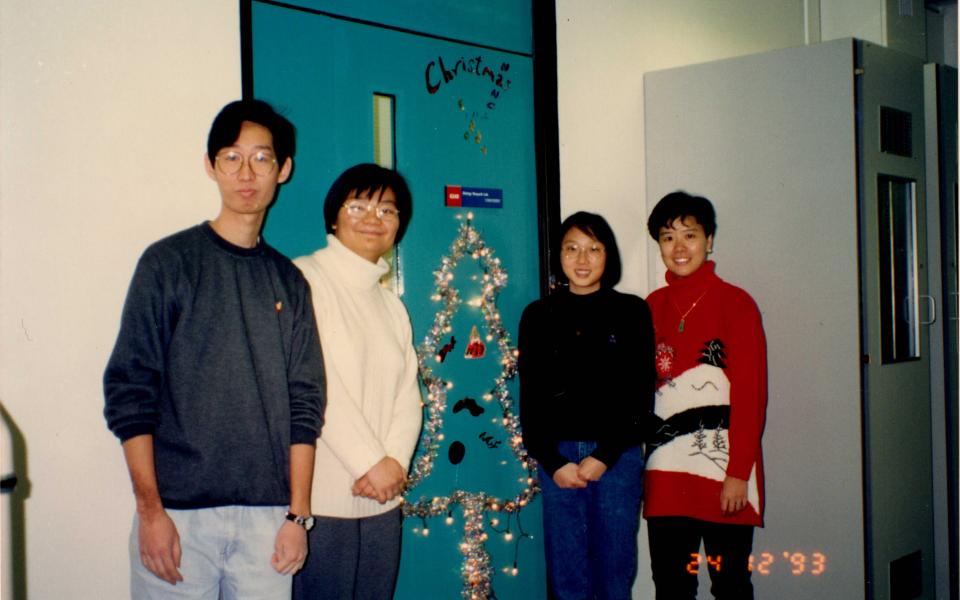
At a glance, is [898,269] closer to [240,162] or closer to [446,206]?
[446,206]

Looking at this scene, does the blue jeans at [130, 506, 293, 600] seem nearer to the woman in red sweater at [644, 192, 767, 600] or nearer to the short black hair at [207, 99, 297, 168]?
the short black hair at [207, 99, 297, 168]

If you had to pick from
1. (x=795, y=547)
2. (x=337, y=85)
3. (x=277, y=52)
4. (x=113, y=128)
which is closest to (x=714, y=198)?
(x=795, y=547)

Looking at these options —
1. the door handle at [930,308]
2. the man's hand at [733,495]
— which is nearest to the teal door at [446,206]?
the man's hand at [733,495]

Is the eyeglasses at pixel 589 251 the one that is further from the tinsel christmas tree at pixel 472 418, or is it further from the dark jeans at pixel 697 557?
the dark jeans at pixel 697 557

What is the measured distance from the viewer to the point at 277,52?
2.03 m

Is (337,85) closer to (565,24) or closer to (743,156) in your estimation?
(565,24)

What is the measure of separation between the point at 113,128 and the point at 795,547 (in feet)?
8.11

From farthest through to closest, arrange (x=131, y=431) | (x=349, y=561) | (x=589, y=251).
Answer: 1. (x=589, y=251)
2. (x=349, y=561)
3. (x=131, y=431)

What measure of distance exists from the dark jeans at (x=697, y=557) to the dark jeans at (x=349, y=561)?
91 cm

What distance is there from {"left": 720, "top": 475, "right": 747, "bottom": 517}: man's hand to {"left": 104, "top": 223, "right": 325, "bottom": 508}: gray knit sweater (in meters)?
1.26

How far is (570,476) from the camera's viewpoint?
2.16 meters

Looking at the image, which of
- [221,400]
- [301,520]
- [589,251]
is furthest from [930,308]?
[221,400]

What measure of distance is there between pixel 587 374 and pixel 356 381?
708 mm

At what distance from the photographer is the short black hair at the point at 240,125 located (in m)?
1.70
